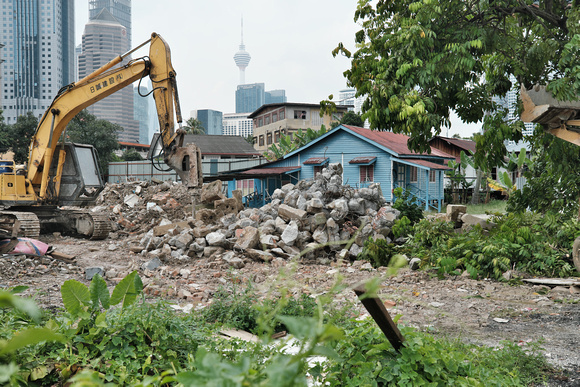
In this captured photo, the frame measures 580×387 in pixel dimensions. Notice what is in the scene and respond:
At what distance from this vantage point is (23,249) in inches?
365

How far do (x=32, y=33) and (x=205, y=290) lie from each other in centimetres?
13888

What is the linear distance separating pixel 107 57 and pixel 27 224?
191 meters

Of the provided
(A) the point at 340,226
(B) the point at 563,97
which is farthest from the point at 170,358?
(A) the point at 340,226

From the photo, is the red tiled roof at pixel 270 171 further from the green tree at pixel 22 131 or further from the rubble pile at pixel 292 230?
the green tree at pixel 22 131

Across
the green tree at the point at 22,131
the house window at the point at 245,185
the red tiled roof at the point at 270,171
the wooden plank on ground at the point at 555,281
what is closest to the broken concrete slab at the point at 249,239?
the wooden plank on ground at the point at 555,281

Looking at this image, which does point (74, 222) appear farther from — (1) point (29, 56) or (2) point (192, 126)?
(1) point (29, 56)

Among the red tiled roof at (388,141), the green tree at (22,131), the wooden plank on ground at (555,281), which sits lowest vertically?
the wooden plank on ground at (555,281)

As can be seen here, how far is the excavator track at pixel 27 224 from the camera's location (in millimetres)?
10961

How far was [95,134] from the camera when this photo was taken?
Result: 37.0 metres

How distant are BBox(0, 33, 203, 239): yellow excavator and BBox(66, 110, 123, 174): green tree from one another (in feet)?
80.3

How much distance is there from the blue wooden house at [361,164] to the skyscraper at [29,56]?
107098 millimetres

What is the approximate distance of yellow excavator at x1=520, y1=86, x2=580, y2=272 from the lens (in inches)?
221

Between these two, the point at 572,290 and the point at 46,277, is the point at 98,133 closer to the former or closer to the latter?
the point at 46,277

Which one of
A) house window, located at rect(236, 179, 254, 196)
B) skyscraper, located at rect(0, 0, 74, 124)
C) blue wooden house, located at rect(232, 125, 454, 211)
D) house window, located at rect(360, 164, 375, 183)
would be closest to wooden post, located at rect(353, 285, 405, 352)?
blue wooden house, located at rect(232, 125, 454, 211)
